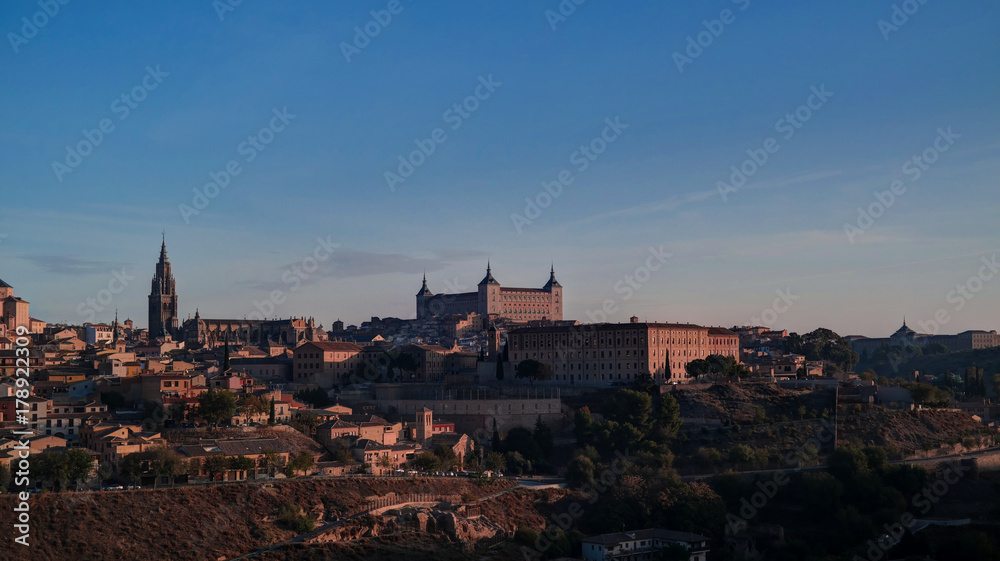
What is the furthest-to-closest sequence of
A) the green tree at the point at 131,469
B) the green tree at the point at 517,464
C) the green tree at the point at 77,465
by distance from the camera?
the green tree at the point at 517,464 < the green tree at the point at 131,469 < the green tree at the point at 77,465

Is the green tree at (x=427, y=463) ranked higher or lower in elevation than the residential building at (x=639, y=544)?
higher

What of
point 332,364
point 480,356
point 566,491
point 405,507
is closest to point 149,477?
point 405,507

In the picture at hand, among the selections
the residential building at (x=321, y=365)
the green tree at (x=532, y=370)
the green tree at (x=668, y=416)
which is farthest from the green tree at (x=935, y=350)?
the residential building at (x=321, y=365)

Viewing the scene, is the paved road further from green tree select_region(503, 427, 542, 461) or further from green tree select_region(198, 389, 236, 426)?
green tree select_region(503, 427, 542, 461)

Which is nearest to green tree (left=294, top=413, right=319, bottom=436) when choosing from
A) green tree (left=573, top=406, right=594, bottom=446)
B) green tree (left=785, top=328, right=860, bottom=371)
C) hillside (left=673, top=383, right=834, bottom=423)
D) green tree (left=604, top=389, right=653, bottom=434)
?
green tree (left=573, top=406, right=594, bottom=446)

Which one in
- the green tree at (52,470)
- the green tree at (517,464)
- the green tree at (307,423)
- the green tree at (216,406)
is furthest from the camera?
the green tree at (517,464)

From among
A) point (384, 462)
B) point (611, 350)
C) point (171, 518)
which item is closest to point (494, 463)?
point (384, 462)

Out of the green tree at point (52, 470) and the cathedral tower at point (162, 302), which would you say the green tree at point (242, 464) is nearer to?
the green tree at point (52, 470)

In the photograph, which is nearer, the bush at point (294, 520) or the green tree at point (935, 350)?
the bush at point (294, 520)
